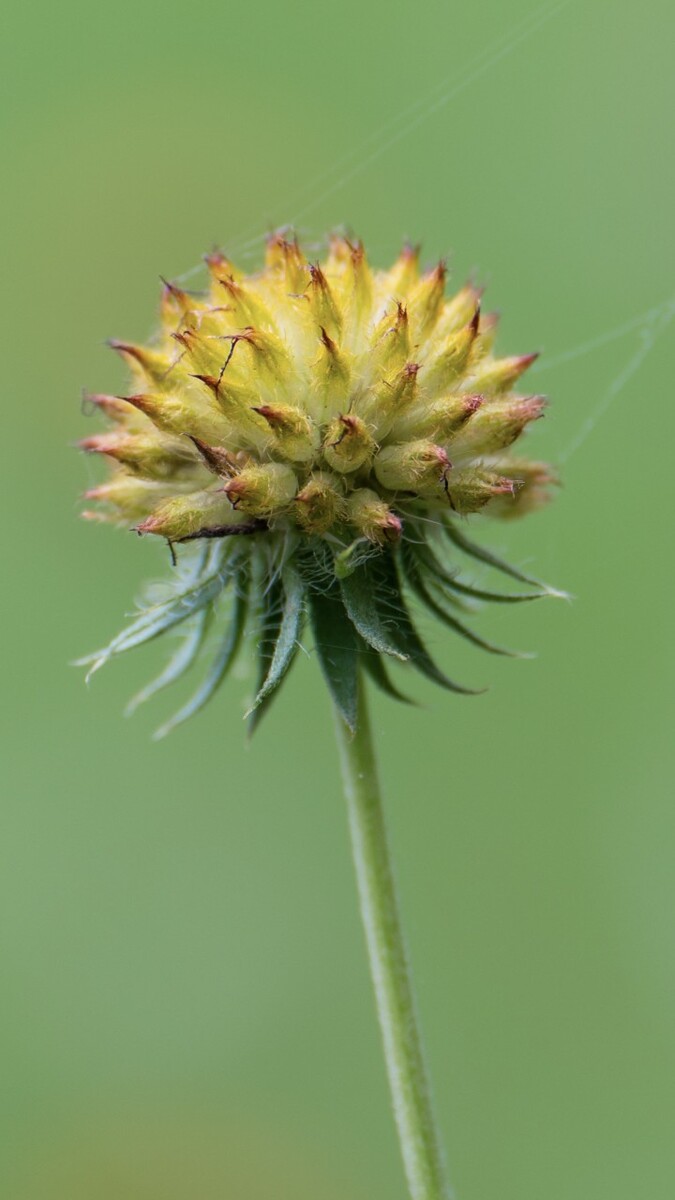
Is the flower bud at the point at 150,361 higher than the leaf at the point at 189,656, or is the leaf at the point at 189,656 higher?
the flower bud at the point at 150,361

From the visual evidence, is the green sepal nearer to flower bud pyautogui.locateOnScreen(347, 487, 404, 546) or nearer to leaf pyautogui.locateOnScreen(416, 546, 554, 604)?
flower bud pyautogui.locateOnScreen(347, 487, 404, 546)

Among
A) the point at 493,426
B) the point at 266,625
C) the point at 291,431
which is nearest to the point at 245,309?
the point at 291,431

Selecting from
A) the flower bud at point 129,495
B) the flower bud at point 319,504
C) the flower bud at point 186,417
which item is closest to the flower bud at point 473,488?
the flower bud at point 319,504

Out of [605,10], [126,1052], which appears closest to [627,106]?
[605,10]

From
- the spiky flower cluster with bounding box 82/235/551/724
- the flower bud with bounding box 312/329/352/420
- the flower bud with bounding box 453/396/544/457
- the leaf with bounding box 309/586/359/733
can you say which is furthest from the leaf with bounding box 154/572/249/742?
the flower bud with bounding box 453/396/544/457

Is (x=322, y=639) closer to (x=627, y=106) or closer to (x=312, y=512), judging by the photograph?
(x=312, y=512)

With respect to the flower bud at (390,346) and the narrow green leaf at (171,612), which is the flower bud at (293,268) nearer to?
the flower bud at (390,346)
